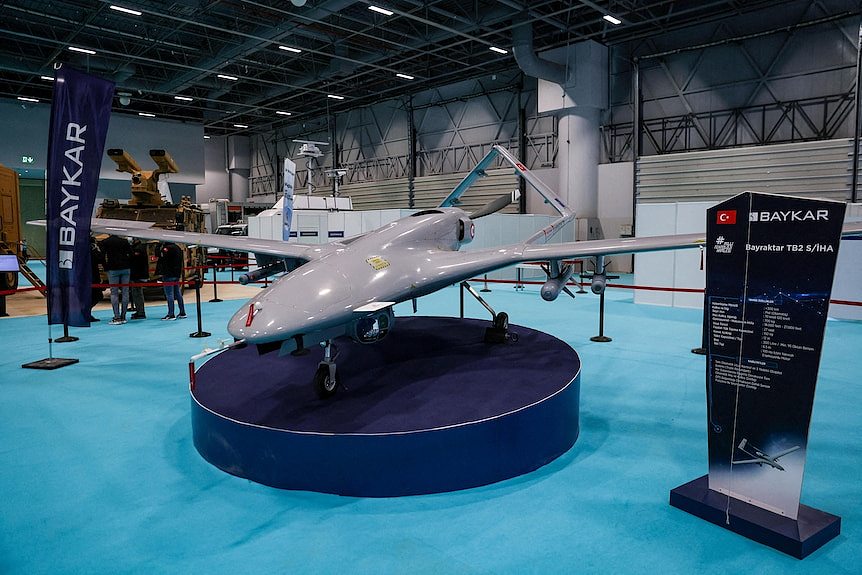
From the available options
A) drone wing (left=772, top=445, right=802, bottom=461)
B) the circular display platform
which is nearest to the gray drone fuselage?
the circular display platform

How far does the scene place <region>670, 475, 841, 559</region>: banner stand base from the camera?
3316 mm

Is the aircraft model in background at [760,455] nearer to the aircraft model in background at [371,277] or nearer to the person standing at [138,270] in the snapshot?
the aircraft model in background at [371,277]

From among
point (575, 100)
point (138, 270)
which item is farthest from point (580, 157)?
point (138, 270)

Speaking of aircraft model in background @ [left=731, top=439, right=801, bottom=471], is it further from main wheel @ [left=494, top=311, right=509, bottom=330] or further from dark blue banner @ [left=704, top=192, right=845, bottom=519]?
main wheel @ [left=494, top=311, right=509, bottom=330]

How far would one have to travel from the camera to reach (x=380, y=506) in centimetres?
400

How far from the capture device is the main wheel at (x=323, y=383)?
4.94m

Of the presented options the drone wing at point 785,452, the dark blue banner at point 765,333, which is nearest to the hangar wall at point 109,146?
the dark blue banner at point 765,333

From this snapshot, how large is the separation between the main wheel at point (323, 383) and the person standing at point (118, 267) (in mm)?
7421

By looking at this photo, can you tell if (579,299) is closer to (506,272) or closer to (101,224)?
(506,272)

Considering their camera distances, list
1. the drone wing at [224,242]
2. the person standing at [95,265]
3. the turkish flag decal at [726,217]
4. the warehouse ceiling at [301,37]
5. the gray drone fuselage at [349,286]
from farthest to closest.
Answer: the warehouse ceiling at [301,37]
the person standing at [95,265]
the drone wing at [224,242]
the gray drone fuselage at [349,286]
the turkish flag decal at [726,217]

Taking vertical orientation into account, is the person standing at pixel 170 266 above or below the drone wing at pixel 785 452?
above

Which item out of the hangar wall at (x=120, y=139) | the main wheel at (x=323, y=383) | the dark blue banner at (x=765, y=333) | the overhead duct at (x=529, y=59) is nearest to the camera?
the dark blue banner at (x=765, y=333)

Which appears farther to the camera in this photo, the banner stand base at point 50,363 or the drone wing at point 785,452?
the banner stand base at point 50,363

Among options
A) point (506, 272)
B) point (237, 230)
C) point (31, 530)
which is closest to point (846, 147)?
point (506, 272)
